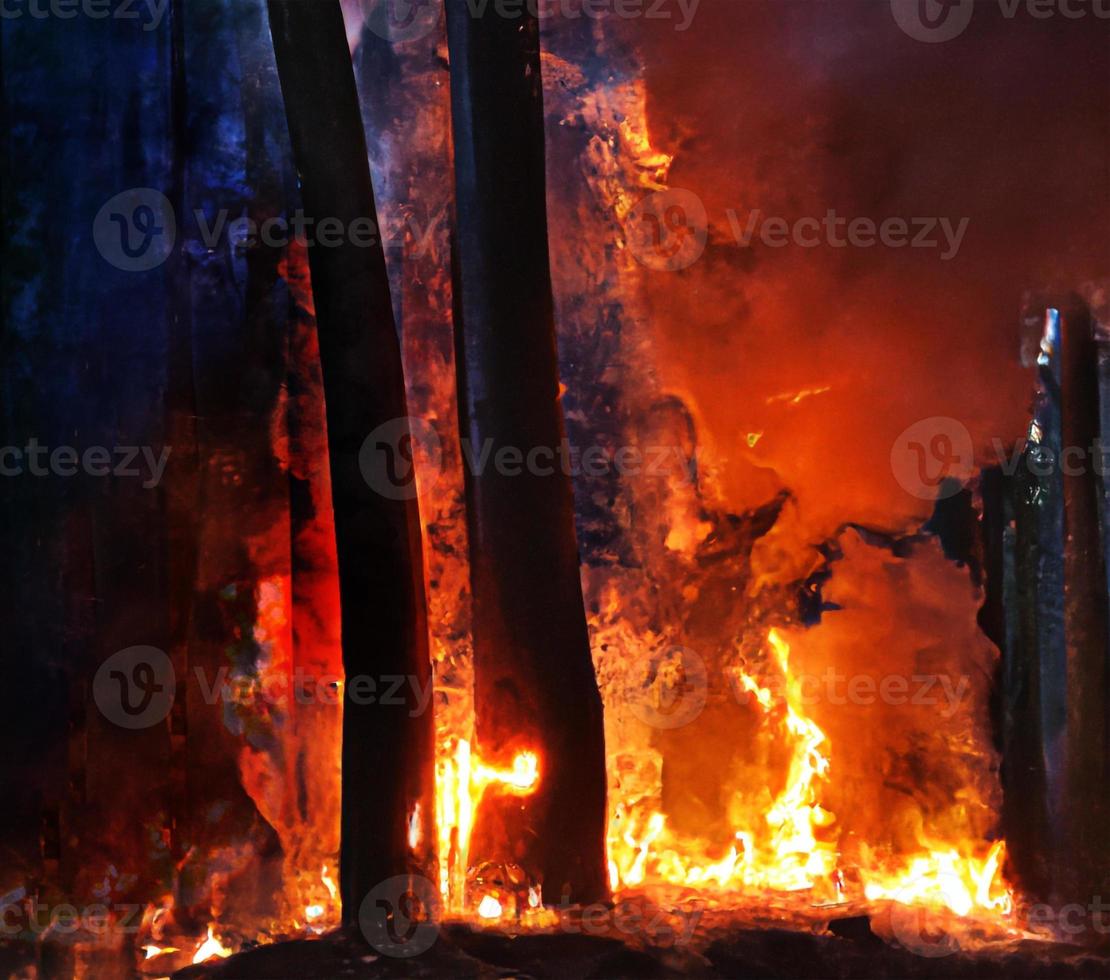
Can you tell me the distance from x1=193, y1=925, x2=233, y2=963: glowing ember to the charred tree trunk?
0.98ft

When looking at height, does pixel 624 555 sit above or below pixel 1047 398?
below

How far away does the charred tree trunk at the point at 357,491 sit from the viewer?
6.41 ft

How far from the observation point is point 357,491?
196 cm

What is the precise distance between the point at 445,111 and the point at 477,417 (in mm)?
775

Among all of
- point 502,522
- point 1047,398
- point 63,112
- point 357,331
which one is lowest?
point 502,522

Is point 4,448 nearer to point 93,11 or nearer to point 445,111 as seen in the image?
point 93,11

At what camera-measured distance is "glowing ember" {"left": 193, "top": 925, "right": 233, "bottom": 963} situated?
1994 mm

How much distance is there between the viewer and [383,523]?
1953 mm

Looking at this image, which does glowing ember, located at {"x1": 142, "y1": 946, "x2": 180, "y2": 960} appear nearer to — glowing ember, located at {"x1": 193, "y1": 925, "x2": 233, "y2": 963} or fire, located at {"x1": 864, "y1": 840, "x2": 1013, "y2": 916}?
glowing ember, located at {"x1": 193, "y1": 925, "x2": 233, "y2": 963}

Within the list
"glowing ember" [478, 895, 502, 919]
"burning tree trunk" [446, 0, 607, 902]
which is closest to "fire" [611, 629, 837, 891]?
"burning tree trunk" [446, 0, 607, 902]

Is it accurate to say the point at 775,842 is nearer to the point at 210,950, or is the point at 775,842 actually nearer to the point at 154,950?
the point at 210,950

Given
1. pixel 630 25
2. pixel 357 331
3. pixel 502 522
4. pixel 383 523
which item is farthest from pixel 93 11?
pixel 502 522

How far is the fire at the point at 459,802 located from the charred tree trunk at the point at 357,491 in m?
0.11

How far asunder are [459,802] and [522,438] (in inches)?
34.0
